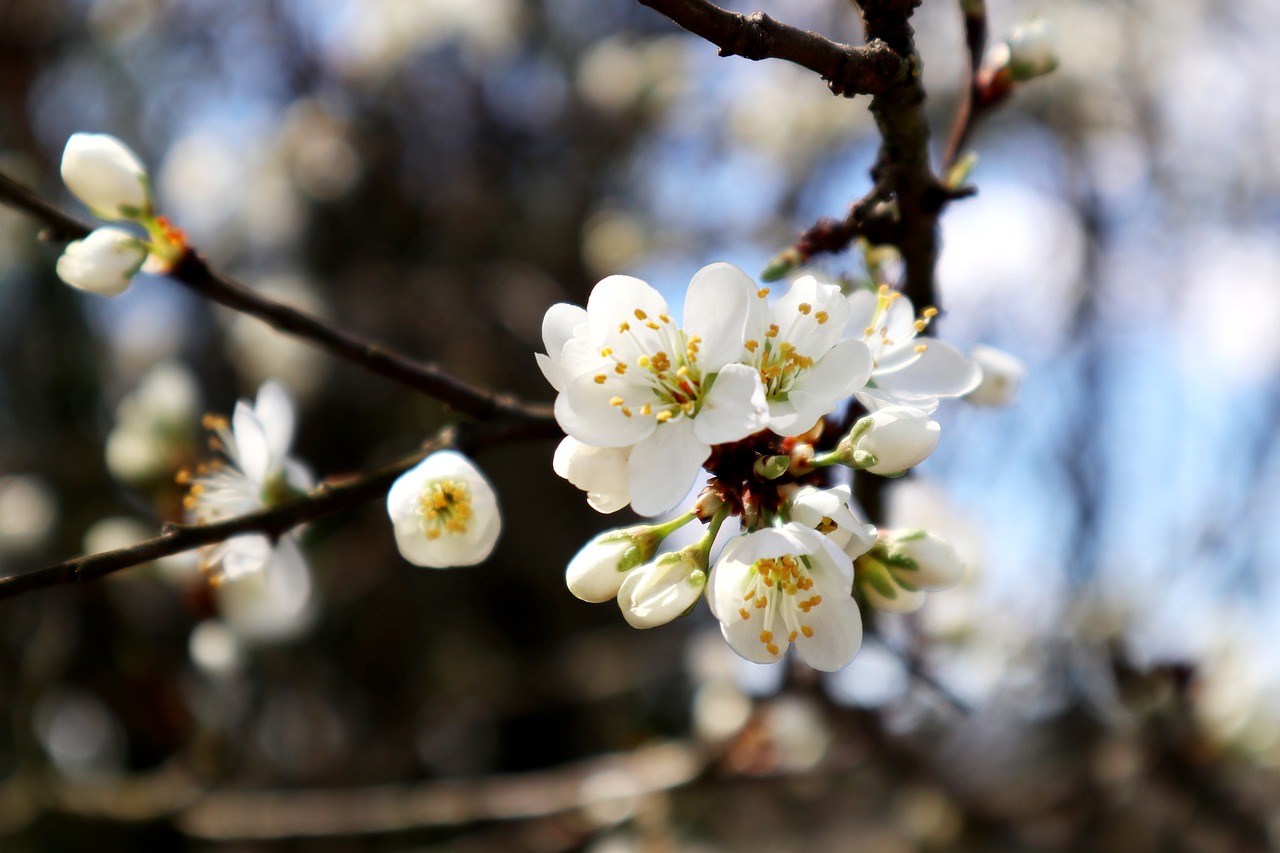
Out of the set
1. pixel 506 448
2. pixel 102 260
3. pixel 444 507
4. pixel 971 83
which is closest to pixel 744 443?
pixel 444 507

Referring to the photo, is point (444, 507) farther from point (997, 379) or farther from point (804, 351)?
point (997, 379)

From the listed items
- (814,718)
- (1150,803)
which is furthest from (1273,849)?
(814,718)

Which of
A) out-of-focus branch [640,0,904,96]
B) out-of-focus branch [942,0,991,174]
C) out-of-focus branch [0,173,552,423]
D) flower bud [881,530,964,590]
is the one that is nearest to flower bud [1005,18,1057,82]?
out-of-focus branch [942,0,991,174]

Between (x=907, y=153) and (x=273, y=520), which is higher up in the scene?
(x=907, y=153)

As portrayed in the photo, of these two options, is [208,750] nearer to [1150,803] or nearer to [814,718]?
[814,718]

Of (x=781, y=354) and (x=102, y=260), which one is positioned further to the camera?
(x=102, y=260)

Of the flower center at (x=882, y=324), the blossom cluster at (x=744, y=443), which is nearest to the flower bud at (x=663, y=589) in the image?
the blossom cluster at (x=744, y=443)

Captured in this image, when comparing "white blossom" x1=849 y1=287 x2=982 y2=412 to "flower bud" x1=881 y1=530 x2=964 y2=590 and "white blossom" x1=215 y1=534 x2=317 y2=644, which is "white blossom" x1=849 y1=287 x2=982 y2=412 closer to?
"flower bud" x1=881 y1=530 x2=964 y2=590
